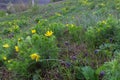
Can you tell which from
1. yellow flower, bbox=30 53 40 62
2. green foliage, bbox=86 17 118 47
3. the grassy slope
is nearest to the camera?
yellow flower, bbox=30 53 40 62

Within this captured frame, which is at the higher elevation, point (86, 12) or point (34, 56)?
point (34, 56)

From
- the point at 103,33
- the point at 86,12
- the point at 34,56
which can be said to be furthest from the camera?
the point at 86,12

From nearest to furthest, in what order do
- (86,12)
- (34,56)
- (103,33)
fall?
(34,56) < (103,33) < (86,12)

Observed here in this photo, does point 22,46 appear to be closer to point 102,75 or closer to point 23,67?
point 23,67

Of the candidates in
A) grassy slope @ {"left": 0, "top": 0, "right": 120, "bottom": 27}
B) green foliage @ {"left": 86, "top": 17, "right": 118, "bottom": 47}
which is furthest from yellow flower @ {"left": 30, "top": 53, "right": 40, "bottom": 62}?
grassy slope @ {"left": 0, "top": 0, "right": 120, "bottom": 27}

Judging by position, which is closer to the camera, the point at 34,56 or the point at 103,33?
the point at 34,56

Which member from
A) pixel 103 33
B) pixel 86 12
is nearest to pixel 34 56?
pixel 103 33

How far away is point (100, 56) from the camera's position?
9.31 ft

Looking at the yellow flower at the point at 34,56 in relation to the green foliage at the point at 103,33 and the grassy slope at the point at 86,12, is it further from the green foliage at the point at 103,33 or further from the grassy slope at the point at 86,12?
the grassy slope at the point at 86,12

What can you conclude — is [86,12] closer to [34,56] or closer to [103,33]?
[103,33]

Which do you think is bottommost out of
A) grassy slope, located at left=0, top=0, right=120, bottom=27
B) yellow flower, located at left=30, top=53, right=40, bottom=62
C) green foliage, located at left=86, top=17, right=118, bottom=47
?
grassy slope, located at left=0, top=0, right=120, bottom=27

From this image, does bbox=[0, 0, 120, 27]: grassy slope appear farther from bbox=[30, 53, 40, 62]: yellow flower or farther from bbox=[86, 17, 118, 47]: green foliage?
bbox=[30, 53, 40, 62]: yellow flower

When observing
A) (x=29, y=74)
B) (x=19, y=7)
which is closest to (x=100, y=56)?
(x=29, y=74)

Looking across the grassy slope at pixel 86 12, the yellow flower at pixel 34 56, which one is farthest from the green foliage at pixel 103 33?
the grassy slope at pixel 86 12
